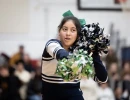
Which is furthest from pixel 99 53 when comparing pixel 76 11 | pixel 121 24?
pixel 121 24

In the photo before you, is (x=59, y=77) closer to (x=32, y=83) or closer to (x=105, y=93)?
(x=105, y=93)

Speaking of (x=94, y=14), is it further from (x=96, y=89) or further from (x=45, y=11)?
(x=96, y=89)

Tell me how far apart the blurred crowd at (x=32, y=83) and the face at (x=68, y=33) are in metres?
3.40

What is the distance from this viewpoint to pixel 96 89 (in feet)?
21.9

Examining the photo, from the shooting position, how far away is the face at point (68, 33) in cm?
296

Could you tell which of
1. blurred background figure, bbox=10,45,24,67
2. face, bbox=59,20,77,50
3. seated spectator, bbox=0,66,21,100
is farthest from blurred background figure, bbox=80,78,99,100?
face, bbox=59,20,77,50

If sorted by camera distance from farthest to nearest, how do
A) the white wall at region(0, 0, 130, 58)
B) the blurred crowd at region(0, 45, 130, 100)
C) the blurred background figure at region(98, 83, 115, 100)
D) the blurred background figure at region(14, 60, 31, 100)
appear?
1. the white wall at region(0, 0, 130, 58)
2. the blurred background figure at region(14, 60, 31, 100)
3. the blurred background figure at region(98, 83, 115, 100)
4. the blurred crowd at region(0, 45, 130, 100)

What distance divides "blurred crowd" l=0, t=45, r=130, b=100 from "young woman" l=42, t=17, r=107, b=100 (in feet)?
10.8

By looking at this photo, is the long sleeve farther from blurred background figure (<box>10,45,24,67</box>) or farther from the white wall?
the white wall

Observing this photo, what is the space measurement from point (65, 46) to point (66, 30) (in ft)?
0.35

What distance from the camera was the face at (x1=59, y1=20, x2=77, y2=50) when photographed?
2.96 metres

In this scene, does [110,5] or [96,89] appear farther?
[110,5]

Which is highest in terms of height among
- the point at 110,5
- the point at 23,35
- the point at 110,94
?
the point at 110,5

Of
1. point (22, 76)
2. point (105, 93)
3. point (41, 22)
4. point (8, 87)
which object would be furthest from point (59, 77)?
point (41, 22)
